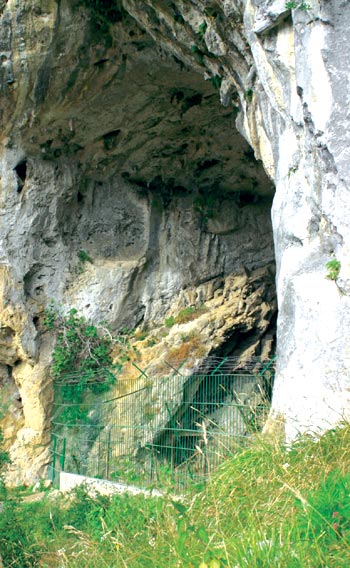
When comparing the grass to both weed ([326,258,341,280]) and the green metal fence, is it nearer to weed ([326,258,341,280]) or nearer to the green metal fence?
weed ([326,258,341,280])

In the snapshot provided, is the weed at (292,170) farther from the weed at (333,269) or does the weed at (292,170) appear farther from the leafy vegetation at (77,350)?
the leafy vegetation at (77,350)

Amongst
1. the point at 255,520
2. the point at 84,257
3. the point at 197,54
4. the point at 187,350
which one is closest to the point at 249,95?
the point at 197,54

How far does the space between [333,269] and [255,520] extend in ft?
9.70

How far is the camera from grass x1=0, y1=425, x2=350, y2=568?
8.25ft

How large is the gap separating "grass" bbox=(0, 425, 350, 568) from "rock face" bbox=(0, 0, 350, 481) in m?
1.26

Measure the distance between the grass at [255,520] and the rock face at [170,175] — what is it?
126 centimetres

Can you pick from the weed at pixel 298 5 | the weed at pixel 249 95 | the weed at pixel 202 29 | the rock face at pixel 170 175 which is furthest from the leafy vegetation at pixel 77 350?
the weed at pixel 298 5

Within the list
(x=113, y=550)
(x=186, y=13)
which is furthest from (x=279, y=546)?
(x=186, y=13)

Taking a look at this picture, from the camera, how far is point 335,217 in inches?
222

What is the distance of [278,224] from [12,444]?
7.40 m

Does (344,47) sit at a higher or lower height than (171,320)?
higher

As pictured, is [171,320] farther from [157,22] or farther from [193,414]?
[157,22]

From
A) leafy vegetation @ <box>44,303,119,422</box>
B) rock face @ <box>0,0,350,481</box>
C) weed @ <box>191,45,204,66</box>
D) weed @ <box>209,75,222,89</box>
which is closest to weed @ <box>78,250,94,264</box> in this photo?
rock face @ <box>0,0,350,481</box>

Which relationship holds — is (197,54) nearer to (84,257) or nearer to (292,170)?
(292,170)
